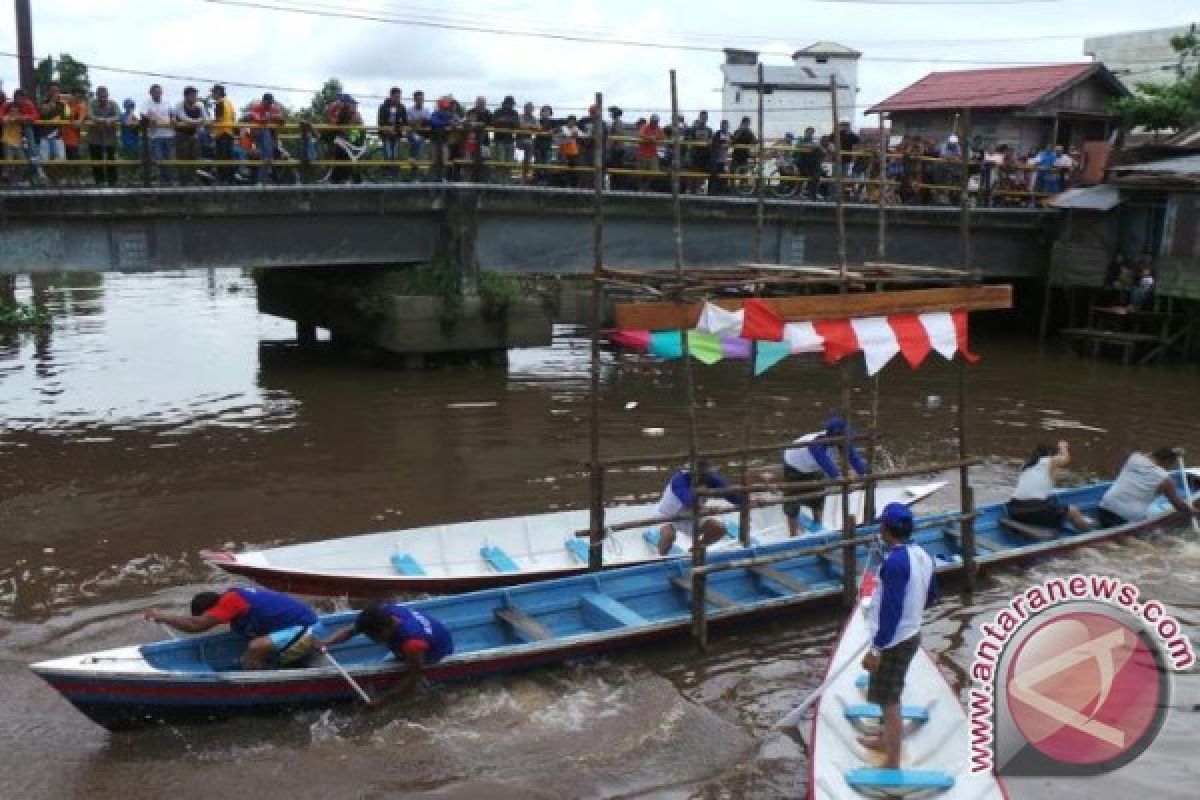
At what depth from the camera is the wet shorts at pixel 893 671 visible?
7840 mm

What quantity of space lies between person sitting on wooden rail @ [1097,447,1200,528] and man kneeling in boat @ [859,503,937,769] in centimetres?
624

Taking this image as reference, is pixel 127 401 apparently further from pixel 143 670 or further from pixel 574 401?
pixel 143 670

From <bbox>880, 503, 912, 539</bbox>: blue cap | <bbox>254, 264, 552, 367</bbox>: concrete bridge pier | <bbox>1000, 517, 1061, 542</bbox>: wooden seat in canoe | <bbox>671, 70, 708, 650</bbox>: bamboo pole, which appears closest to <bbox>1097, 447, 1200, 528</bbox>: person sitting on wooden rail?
<bbox>1000, 517, 1061, 542</bbox>: wooden seat in canoe

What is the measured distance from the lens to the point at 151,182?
18797mm

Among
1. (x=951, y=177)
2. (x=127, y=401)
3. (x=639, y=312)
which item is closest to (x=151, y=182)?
(x=127, y=401)

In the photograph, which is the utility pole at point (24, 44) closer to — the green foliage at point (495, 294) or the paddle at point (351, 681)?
the green foliage at point (495, 294)

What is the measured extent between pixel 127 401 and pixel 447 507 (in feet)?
26.9

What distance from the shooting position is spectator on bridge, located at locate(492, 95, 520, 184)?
872 inches

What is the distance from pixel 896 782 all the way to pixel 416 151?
16824 millimetres

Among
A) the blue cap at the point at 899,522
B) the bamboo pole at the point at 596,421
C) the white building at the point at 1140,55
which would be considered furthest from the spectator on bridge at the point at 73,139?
the white building at the point at 1140,55

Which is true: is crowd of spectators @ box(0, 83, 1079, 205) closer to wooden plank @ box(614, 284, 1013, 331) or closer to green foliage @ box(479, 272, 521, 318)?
green foliage @ box(479, 272, 521, 318)

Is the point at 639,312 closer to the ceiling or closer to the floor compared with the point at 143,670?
closer to the ceiling

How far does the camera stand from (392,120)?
69.9ft

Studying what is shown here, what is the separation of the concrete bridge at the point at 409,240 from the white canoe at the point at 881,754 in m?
13.8
